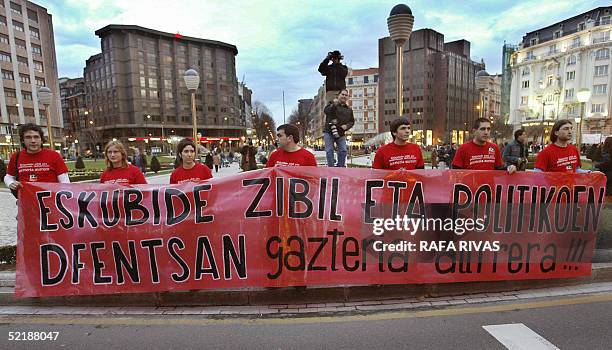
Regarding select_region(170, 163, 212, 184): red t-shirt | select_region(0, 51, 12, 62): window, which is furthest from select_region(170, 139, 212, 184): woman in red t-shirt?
select_region(0, 51, 12, 62): window

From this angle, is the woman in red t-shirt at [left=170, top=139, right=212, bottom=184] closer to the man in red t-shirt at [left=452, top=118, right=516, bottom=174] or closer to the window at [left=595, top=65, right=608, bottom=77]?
the man in red t-shirt at [left=452, top=118, right=516, bottom=174]

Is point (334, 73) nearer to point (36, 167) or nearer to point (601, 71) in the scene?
point (36, 167)

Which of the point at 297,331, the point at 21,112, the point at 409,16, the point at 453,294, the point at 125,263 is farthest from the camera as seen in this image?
the point at 21,112

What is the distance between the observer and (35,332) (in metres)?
3.33

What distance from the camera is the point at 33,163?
4.54 meters

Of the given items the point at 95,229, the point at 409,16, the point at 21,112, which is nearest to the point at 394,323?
the point at 95,229

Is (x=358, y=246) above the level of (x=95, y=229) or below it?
below

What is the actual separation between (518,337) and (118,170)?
4822 millimetres

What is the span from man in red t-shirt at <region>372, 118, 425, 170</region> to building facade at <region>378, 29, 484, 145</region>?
82.5m

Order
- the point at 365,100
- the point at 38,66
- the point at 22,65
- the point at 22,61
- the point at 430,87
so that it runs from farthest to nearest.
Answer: the point at 365,100
the point at 430,87
the point at 38,66
the point at 22,61
the point at 22,65

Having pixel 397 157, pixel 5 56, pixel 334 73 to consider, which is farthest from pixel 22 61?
pixel 397 157

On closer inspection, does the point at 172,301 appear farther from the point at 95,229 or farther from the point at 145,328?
the point at 95,229

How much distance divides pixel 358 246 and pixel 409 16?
6506mm

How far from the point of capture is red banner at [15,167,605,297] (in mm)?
3779
